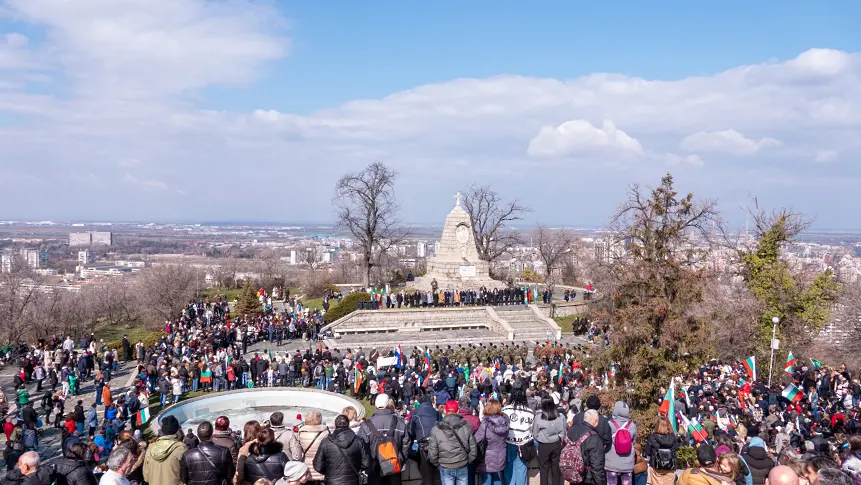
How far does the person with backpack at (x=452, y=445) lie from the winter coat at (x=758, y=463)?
3238mm

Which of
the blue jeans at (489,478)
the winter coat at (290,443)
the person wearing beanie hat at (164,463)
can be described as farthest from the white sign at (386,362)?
the person wearing beanie hat at (164,463)

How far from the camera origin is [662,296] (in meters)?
12.5

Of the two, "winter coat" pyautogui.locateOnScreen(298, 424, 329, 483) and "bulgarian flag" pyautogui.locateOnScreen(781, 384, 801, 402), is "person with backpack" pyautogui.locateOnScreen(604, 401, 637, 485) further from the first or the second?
"bulgarian flag" pyautogui.locateOnScreen(781, 384, 801, 402)

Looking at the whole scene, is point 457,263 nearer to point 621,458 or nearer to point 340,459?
point 621,458

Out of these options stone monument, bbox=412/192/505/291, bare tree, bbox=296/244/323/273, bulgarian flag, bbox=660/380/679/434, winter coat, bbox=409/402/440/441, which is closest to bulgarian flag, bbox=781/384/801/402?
bulgarian flag, bbox=660/380/679/434

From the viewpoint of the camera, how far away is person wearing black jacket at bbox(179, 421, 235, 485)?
588 cm

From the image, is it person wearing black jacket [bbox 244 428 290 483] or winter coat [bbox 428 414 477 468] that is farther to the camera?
winter coat [bbox 428 414 477 468]

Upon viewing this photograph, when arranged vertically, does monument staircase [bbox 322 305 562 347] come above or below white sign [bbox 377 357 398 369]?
below

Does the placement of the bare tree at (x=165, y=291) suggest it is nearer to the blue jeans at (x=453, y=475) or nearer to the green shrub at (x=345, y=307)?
the green shrub at (x=345, y=307)

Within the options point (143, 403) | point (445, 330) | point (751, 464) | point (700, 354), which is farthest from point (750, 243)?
point (143, 403)

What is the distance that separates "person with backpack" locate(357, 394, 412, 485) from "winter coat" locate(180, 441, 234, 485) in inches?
56.1

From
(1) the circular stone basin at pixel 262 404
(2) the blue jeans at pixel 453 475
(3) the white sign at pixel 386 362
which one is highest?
(2) the blue jeans at pixel 453 475

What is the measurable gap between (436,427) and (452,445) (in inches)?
10.6

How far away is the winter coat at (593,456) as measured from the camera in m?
6.82
